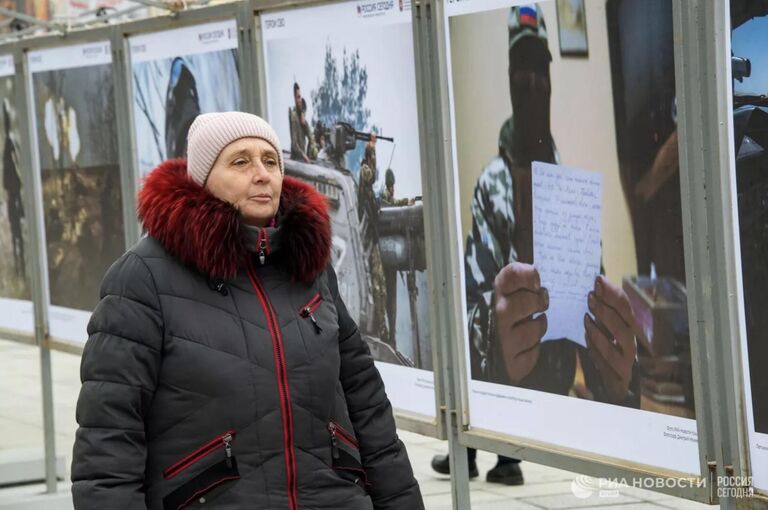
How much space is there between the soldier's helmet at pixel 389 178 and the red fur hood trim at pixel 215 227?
1343 millimetres

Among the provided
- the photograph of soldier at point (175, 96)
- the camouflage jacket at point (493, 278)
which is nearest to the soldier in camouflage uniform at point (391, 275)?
the camouflage jacket at point (493, 278)

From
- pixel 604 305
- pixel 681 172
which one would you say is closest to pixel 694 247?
pixel 681 172

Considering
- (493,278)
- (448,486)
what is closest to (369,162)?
(493,278)

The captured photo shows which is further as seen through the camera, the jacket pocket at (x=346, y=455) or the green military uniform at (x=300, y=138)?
the green military uniform at (x=300, y=138)

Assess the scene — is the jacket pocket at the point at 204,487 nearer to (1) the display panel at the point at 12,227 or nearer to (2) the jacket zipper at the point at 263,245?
(2) the jacket zipper at the point at 263,245

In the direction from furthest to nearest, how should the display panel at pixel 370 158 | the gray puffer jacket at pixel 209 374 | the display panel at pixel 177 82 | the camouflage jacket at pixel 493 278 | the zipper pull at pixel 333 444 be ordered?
the display panel at pixel 177 82, the display panel at pixel 370 158, the camouflage jacket at pixel 493 278, the zipper pull at pixel 333 444, the gray puffer jacket at pixel 209 374

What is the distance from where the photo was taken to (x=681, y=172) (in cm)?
360

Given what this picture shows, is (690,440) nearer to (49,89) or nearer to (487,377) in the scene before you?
(487,377)

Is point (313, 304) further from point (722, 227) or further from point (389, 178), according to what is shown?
point (389, 178)

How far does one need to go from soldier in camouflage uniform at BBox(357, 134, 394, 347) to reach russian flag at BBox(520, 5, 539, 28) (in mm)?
988

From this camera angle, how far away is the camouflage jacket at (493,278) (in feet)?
13.7

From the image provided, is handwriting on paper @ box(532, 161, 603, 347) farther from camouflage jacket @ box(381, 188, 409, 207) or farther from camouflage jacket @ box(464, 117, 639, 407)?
camouflage jacket @ box(381, 188, 409, 207)

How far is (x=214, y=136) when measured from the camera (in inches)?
136

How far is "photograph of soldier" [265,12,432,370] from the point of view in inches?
189
